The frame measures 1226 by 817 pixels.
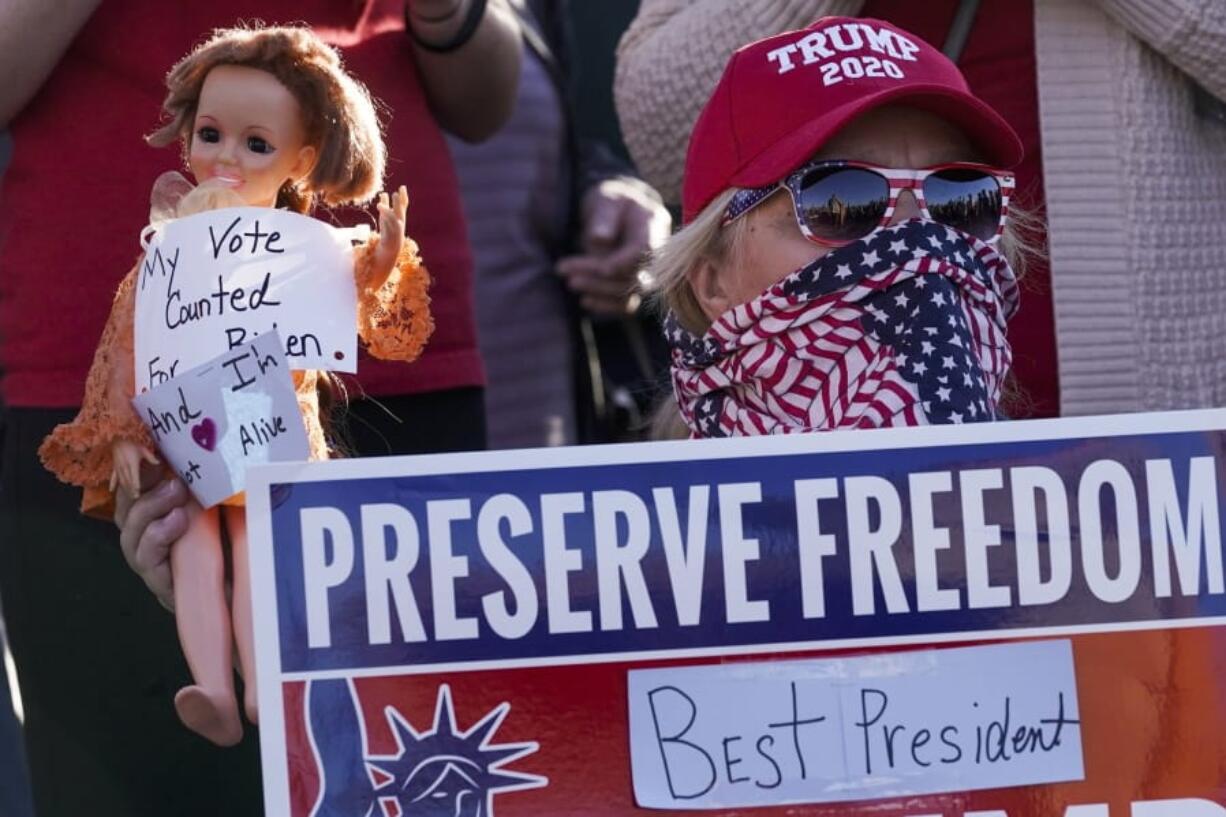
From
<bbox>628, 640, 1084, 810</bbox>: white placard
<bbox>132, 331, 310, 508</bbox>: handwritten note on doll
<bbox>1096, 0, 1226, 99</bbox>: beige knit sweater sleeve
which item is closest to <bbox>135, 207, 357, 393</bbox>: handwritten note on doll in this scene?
<bbox>132, 331, 310, 508</bbox>: handwritten note on doll

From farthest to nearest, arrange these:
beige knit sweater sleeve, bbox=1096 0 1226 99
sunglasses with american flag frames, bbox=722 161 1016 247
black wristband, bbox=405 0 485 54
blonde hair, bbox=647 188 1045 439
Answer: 1. black wristband, bbox=405 0 485 54
2. beige knit sweater sleeve, bbox=1096 0 1226 99
3. blonde hair, bbox=647 188 1045 439
4. sunglasses with american flag frames, bbox=722 161 1016 247

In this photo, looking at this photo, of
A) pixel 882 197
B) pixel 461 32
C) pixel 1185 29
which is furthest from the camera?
pixel 461 32

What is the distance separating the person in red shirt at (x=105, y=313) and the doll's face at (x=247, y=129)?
→ 37 centimetres

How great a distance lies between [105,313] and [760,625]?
3.42 ft

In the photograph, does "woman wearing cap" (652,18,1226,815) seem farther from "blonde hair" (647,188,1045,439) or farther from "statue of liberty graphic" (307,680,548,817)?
"statue of liberty graphic" (307,680,548,817)

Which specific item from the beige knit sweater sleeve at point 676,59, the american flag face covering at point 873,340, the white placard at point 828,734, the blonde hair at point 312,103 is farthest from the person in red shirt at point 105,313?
the white placard at point 828,734

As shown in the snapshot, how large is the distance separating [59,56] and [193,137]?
383 mm

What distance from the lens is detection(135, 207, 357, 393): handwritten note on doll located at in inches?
75.0

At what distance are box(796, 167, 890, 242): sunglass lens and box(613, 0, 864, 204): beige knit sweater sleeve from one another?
21.9 inches

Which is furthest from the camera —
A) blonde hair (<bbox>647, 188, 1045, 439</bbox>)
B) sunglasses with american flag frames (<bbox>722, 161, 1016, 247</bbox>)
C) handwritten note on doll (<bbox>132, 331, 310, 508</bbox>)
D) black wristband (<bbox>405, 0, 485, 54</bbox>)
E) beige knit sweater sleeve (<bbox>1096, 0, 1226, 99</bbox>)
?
black wristband (<bbox>405, 0, 485, 54</bbox>)

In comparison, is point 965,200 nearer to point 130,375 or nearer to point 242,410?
point 242,410

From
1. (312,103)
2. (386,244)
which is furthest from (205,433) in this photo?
(312,103)

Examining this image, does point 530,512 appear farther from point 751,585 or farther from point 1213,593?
point 1213,593

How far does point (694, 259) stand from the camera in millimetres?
2158
